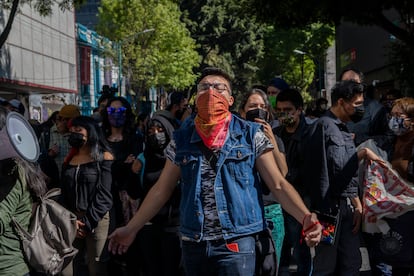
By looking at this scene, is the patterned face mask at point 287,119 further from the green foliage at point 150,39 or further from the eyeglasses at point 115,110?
the green foliage at point 150,39

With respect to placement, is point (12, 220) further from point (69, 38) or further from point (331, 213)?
point (69, 38)

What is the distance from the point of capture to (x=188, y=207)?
10.6ft

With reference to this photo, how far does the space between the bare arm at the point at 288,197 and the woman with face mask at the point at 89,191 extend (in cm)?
228

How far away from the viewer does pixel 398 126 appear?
531 cm

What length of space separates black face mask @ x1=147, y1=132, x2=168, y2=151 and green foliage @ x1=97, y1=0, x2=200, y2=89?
3023 cm

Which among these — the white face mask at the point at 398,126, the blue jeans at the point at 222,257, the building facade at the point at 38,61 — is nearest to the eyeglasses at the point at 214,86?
the blue jeans at the point at 222,257

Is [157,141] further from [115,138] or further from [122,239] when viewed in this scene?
[122,239]

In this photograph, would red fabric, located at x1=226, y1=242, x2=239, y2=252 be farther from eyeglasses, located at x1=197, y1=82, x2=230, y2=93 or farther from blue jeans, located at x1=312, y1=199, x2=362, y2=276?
blue jeans, located at x1=312, y1=199, x2=362, y2=276

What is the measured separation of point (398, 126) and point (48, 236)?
3244 millimetres

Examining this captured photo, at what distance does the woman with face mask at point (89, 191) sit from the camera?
5160 millimetres

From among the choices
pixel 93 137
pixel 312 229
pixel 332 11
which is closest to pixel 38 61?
pixel 332 11

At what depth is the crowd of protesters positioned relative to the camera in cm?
320

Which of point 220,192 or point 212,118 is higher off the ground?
point 212,118

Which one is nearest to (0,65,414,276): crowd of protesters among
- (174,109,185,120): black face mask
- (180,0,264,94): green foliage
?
(174,109,185,120): black face mask
